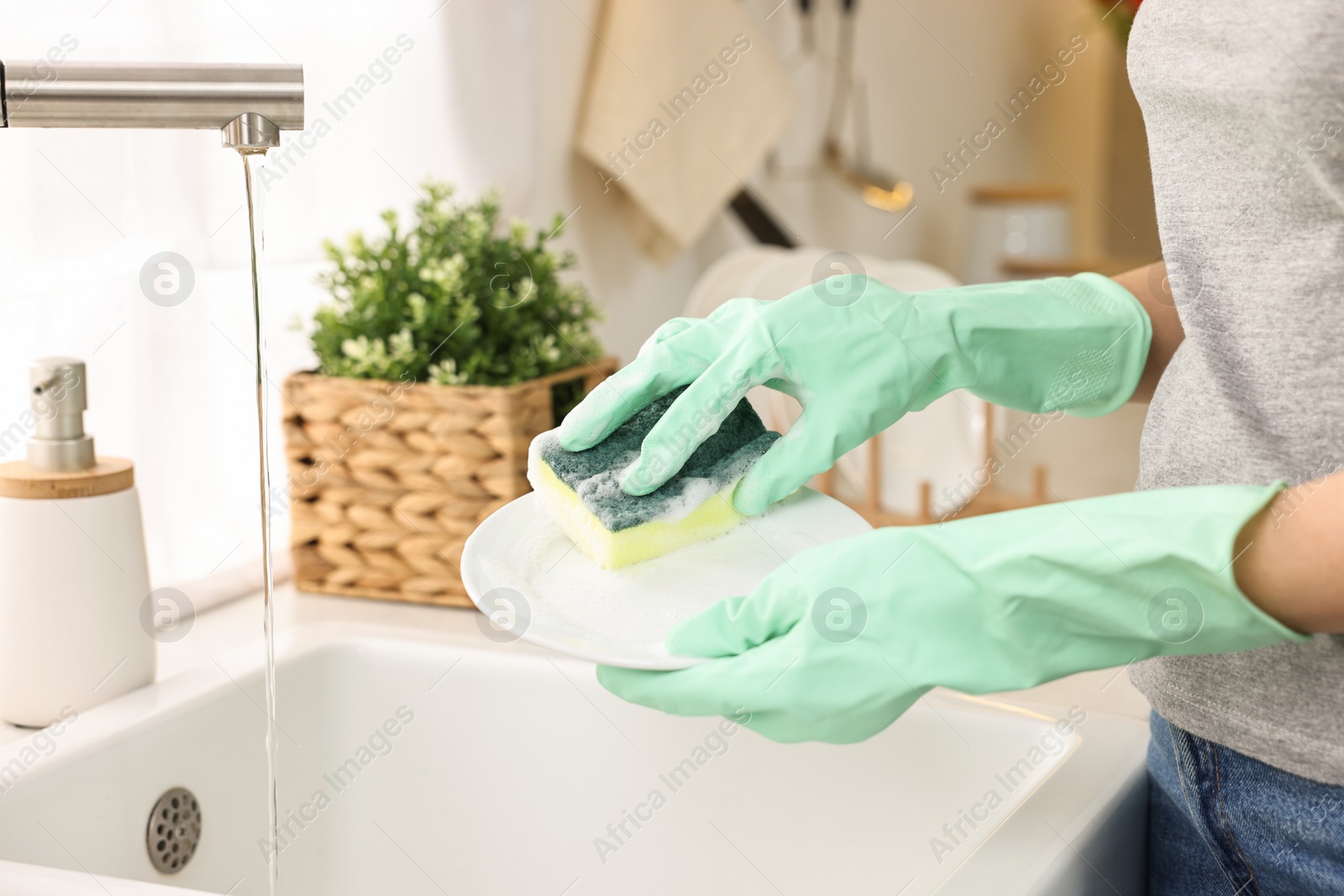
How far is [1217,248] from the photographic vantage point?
59cm

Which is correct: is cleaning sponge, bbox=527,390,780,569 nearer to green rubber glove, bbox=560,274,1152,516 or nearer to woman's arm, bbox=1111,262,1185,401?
green rubber glove, bbox=560,274,1152,516

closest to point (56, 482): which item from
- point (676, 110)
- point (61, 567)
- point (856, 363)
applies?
point (61, 567)

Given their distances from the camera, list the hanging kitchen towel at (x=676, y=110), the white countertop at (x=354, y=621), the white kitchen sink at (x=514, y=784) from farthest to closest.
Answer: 1. the hanging kitchen towel at (x=676, y=110)
2. the white countertop at (x=354, y=621)
3. the white kitchen sink at (x=514, y=784)

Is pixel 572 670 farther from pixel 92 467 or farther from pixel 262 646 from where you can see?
pixel 92 467

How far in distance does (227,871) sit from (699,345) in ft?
1.52

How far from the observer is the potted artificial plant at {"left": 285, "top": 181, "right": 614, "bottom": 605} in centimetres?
94

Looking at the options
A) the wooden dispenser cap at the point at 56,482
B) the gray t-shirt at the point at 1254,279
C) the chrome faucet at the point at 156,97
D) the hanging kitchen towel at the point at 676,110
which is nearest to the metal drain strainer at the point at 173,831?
the wooden dispenser cap at the point at 56,482

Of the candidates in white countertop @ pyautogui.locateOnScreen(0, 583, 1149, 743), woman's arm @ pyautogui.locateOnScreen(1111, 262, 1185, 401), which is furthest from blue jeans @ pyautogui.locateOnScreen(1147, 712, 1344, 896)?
woman's arm @ pyautogui.locateOnScreen(1111, 262, 1185, 401)

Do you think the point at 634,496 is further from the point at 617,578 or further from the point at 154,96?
the point at 154,96

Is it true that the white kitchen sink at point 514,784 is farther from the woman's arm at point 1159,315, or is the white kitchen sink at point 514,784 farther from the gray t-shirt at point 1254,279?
the woman's arm at point 1159,315

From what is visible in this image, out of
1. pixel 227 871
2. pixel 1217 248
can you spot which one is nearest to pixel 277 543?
pixel 227 871

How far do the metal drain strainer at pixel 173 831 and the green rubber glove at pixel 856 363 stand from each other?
35 centimetres

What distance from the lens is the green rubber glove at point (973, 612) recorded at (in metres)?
0.47

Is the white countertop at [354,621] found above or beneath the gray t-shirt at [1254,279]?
beneath
